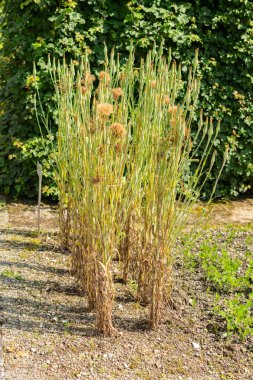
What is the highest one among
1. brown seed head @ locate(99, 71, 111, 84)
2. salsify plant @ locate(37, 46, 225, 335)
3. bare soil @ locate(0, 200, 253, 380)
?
brown seed head @ locate(99, 71, 111, 84)

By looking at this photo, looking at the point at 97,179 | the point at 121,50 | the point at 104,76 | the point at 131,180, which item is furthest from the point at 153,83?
the point at 121,50

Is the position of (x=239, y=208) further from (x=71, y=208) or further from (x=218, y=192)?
(x=71, y=208)

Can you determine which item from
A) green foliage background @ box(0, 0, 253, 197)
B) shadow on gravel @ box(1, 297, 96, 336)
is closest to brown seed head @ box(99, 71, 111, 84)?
shadow on gravel @ box(1, 297, 96, 336)

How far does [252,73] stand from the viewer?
7.02 metres

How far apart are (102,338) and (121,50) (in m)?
3.51

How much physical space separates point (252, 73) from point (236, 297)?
330 cm

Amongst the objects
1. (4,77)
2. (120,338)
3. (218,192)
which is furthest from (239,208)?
(120,338)

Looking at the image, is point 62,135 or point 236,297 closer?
point 236,297

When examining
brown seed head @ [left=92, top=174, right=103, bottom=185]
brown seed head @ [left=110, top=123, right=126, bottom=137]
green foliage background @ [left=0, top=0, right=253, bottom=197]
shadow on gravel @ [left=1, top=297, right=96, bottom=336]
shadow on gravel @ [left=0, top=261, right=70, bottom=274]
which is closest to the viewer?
brown seed head @ [left=110, top=123, right=126, bottom=137]

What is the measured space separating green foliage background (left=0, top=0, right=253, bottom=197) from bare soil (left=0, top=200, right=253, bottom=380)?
1.93m

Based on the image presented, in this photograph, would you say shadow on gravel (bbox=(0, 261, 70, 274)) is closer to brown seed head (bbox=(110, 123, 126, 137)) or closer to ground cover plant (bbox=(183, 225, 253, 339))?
ground cover plant (bbox=(183, 225, 253, 339))

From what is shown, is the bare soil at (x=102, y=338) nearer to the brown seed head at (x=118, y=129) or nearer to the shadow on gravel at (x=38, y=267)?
the shadow on gravel at (x=38, y=267)

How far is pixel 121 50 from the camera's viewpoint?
6609 mm

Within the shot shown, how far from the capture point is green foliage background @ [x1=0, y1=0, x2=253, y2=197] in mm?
6359
